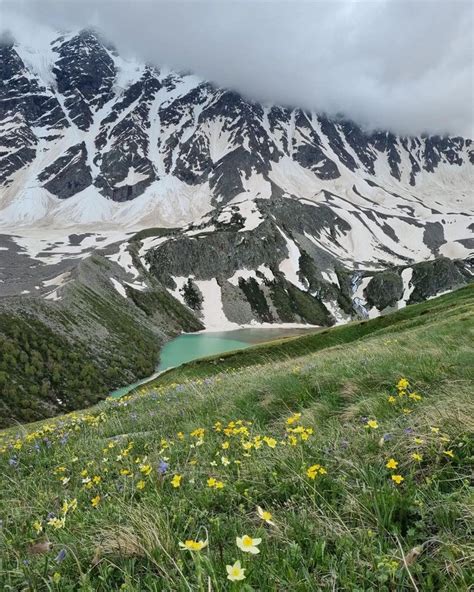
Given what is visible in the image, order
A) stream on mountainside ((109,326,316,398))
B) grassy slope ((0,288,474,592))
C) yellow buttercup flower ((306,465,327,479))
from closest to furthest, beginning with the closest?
grassy slope ((0,288,474,592))
yellow buttercup flower ((306,465,327,479))
stream on mountainside ((109,326,316,398))

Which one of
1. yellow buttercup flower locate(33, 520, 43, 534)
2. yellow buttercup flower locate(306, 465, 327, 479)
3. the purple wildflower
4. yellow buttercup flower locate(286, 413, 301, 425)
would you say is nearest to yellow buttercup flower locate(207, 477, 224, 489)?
yellow buttercup flower locate(306, 465, 327, 479)

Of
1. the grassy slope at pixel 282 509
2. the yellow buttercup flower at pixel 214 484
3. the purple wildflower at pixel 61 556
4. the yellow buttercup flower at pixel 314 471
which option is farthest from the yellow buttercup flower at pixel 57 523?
the yellow buttercup flower at pixel 314 471

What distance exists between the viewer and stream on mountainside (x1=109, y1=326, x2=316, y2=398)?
4990 inches

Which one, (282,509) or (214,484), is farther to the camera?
(214,484)

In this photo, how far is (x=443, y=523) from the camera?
3.36m

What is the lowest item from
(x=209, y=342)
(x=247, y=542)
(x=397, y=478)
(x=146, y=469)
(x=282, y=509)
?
(x=209, y=342)

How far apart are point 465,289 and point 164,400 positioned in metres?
76.2

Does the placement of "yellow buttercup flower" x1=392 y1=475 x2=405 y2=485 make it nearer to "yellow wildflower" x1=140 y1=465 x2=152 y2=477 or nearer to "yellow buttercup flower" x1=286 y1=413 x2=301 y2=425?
"yellow buttercup flower" x1=286 y1=413 x2=301 y2=425

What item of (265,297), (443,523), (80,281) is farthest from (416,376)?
(265,297)

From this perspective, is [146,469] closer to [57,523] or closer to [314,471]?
[57,523]

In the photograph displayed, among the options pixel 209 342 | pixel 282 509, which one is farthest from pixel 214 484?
pixel 209 342

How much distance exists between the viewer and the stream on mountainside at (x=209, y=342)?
126750 millimetres

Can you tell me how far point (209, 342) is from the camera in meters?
148

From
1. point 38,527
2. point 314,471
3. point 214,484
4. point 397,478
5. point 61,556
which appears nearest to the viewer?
point 61,556
